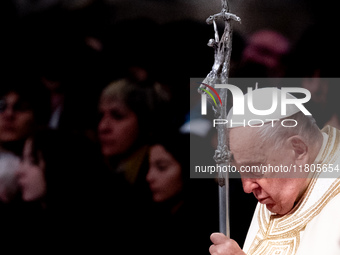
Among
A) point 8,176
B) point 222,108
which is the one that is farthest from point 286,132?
point 8,176

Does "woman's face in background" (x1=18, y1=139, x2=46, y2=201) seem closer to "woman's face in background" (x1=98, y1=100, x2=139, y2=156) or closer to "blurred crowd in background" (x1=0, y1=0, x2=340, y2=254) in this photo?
"blurred crowd in background" (x1=0, y1=0, x2=340, y2=254)

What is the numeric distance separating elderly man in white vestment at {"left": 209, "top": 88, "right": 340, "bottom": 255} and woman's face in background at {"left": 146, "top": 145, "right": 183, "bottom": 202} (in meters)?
0.85

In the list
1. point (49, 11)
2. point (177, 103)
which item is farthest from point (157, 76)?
point (49, 11)

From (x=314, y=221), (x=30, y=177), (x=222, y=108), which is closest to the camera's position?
(x=314, y=221)

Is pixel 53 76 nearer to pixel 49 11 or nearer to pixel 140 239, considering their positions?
pixel 49 11

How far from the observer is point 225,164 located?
1.90 metres

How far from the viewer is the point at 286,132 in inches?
72.2

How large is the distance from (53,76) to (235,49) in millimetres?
930

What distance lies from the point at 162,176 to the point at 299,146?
1.02 meters

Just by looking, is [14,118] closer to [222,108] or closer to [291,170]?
[222,108]

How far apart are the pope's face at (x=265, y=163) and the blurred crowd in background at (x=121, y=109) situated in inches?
28.6

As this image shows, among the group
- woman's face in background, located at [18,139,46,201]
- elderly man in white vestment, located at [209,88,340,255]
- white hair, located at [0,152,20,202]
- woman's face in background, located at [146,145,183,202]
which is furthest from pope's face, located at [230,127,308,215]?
white hair, located at [0,152,20,202]

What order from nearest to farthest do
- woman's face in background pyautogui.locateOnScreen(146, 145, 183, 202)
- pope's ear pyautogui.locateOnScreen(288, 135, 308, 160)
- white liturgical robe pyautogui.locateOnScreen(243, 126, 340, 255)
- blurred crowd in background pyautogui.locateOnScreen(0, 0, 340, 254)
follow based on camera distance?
white liturgical robe pyautogui.locateOnScreen(243, 126, 340, 255)
pope's ear pyautogui.locateOnScreen(288, 135, 308, 160)
blurred crowd in background pyautogui.locateOnScreen(0, 0, 340, 254)
woman's face in background pyautogui.locateOnScreen(146, 145, 183, 202)

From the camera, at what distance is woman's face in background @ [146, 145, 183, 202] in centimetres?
273
